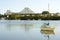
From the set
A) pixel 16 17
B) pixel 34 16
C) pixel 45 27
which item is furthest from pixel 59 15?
pixel 45 27

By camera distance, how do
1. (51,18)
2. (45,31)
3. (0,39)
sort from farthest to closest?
(51,18) → (45,31) → (0,39)

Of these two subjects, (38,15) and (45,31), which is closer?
(45,31)

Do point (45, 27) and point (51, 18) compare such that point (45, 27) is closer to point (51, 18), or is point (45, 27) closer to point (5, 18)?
point (51, 18)

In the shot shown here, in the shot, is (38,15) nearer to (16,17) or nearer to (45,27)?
(16,17)

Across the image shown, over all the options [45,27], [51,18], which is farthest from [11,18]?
[45,27]

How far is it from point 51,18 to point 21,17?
A: 50.9 ft

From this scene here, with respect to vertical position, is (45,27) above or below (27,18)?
above

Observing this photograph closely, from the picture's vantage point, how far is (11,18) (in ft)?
389

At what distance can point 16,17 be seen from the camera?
116812mm

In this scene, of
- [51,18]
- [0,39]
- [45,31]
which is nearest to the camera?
[0,39]

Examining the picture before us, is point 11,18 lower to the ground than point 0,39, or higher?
lower

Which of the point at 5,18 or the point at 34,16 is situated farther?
the point at 5,18

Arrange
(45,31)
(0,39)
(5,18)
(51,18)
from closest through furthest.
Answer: (0,39) → (45,31) → (51,18) → (5,18)

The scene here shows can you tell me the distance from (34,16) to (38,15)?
2132 mm
